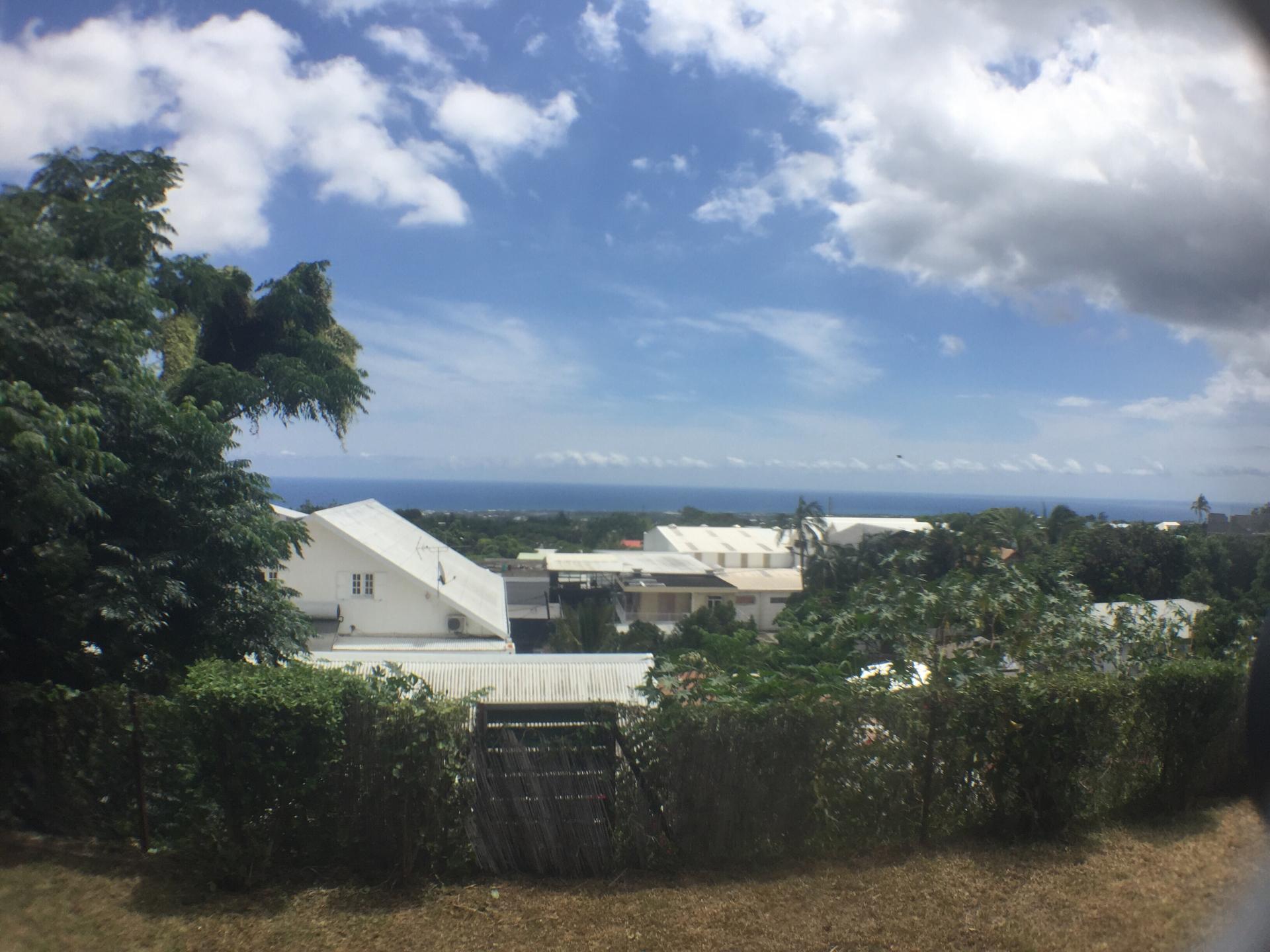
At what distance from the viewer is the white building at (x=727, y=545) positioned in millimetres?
40062

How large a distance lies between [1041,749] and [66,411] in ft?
22.4

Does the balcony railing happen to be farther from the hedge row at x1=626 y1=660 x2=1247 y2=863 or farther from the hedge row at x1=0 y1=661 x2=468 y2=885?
the hedge row at x1=0 y1=661 x2=468 y2=885

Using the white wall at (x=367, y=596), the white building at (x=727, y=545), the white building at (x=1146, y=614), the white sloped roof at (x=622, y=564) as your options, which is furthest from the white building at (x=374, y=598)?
the white building at (x=727, y=545)

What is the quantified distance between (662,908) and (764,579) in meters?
29.5

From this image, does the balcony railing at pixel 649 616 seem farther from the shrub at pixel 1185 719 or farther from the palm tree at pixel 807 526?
the shrub at pixel 1185 719

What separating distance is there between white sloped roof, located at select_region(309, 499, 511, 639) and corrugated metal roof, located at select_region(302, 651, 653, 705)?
6.81 m

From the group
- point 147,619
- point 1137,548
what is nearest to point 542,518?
point 1137,548

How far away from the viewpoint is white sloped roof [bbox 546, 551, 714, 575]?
30.9 m

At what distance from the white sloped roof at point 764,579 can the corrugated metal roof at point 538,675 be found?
18.6m

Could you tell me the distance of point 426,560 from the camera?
2188 centimetres

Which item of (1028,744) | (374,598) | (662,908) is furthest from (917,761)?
(374,598)

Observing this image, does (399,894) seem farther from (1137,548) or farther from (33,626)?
(1137,548)

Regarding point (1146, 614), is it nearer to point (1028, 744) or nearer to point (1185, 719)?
point (1185, 719)

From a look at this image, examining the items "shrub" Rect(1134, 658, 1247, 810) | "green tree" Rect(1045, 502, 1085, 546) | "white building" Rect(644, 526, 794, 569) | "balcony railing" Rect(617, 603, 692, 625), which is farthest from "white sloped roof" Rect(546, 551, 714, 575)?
"shrub" Rect(1134, 658, 1247, 810)
